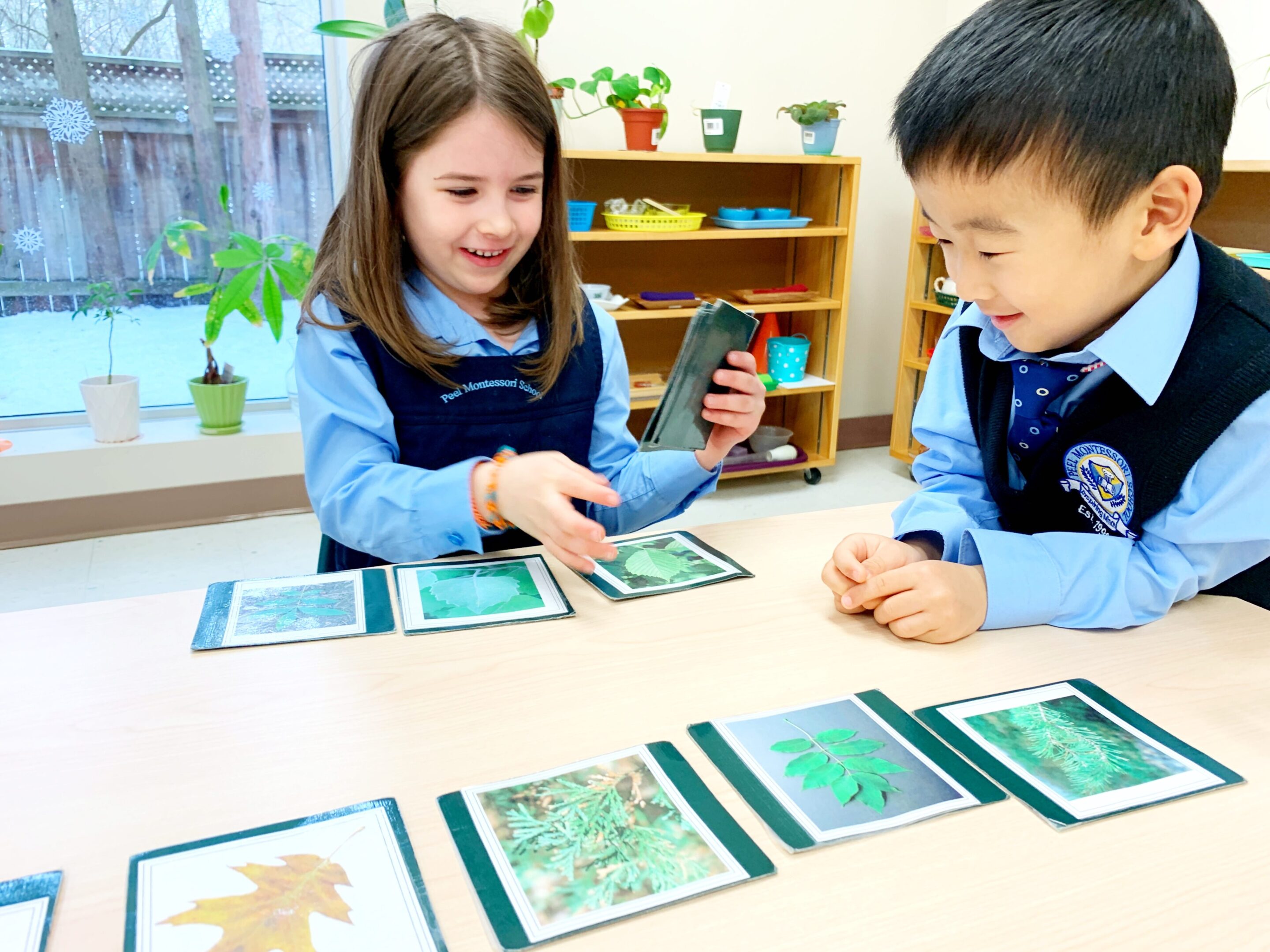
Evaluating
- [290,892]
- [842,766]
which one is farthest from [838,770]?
[290,892]

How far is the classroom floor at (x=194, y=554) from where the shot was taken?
2395 mm

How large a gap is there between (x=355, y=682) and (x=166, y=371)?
2704mm

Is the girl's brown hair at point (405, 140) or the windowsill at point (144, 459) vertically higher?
the girl's brown hair at point (405, 140)

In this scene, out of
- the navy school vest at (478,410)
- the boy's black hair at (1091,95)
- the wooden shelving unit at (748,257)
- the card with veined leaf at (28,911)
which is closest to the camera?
the card with veined leaf at (28,911)

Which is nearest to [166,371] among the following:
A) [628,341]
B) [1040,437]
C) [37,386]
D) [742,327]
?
[37,386]

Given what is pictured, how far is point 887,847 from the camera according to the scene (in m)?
0.55

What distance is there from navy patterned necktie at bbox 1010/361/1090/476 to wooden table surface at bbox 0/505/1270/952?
215 mm

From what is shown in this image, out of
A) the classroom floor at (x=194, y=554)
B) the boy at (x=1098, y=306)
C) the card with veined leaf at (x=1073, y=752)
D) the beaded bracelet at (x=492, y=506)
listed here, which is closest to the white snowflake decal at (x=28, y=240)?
the classroom floor at (x=194, y=554)

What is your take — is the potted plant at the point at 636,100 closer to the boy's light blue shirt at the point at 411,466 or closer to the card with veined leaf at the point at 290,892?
the boy's light blue shirt at the point at 411,466

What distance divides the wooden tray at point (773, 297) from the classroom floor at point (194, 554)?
0.67 m

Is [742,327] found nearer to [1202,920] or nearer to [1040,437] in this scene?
[1040,437]

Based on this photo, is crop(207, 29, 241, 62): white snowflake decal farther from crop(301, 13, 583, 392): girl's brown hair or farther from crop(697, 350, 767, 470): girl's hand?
crop(697, 350, 767, 470): girl's hand

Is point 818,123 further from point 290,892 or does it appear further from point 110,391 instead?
point 290,892

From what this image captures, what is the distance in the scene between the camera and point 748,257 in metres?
3.51
